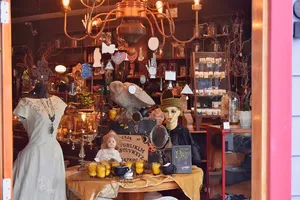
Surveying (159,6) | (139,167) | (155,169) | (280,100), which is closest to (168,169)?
(155,169)

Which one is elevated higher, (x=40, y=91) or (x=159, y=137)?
(x=40, y=91)

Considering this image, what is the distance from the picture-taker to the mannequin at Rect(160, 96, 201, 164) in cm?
391

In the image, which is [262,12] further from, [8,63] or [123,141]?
[123,141]

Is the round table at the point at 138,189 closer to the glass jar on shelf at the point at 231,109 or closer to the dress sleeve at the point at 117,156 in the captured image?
the dress sleeve at the point at 117,156

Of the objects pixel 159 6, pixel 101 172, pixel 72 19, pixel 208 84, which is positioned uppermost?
pixel 72 19

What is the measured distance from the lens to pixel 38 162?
343 cm

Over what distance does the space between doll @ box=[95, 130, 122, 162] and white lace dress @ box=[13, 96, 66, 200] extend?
0.35 metres

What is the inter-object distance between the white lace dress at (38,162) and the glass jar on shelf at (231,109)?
1440 millimetres

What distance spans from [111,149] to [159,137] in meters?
0.41

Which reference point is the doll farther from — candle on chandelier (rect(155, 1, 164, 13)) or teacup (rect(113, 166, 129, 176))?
candle on chandelier (rect(155, 1, 164, 13))

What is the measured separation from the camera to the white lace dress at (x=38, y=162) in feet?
11.2

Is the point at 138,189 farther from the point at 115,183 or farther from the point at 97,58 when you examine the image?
the point at 97,58

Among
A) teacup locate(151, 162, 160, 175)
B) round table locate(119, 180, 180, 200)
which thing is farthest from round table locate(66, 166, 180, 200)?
teacup locate(151, 162, 160, 175)

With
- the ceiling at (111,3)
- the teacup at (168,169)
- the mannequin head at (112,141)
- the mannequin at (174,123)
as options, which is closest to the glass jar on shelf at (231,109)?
the mannequin at (174,123)
